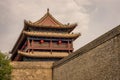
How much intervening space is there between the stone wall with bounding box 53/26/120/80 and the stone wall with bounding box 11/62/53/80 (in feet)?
12.1

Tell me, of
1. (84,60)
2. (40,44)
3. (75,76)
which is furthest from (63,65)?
(40,44)

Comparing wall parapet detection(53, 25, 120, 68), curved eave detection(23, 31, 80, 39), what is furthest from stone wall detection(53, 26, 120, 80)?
curved eave detection(23, 31, 80, 39)

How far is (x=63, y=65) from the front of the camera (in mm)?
21500

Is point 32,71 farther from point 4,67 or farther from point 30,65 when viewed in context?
point 4,67

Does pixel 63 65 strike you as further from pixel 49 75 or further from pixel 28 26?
pixel 28 26

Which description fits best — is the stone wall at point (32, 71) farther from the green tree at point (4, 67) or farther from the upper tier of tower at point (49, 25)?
the upper tier of tower at point (49, 25)

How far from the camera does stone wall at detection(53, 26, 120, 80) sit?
14.3m

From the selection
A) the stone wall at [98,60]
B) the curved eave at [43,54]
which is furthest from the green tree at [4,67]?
the curved eave at [43,54]

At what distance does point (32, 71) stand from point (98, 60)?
926 centimetres

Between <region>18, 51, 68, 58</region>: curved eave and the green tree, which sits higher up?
<region>18, 51, 68, 58</region>: curved eave

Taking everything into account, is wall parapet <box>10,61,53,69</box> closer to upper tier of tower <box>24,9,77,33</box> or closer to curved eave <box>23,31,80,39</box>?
curved eave <box>23,31,80,39</box>

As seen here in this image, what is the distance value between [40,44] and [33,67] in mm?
6385

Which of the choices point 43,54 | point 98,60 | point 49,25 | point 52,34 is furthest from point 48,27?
point 98,60

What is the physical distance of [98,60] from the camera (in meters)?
15.9
